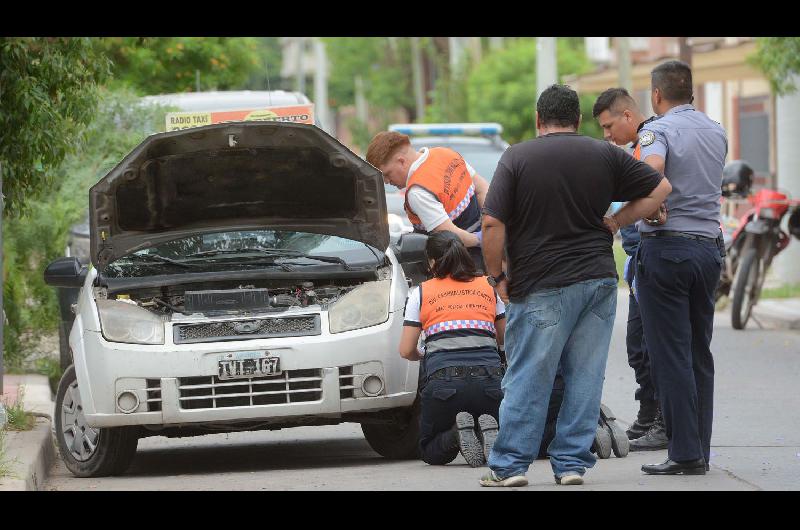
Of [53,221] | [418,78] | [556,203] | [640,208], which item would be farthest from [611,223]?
[418,78]

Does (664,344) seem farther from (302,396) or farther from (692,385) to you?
(302,396)

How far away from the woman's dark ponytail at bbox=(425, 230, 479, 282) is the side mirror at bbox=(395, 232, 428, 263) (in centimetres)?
51

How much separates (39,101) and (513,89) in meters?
30.9

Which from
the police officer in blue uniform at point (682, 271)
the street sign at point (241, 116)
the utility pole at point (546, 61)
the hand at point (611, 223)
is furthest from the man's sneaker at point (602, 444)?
the utility pole at point (546, 61)

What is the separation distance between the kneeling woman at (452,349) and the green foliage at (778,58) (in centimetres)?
820

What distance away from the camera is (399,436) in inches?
368

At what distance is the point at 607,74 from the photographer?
4075 cm

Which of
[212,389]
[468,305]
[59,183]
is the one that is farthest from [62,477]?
[59,183]

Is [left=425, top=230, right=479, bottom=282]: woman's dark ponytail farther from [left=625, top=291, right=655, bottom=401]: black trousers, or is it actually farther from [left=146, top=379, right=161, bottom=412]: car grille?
[left=146, top=379, right=161, bottom=412]: car grille

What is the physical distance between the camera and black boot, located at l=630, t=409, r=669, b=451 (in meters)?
9.15

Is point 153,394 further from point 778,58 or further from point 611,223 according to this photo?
point 778,58

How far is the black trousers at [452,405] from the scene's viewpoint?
8.55 m

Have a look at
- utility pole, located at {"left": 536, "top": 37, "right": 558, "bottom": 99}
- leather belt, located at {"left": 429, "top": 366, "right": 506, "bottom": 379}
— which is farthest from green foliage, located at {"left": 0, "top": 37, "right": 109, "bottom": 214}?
utility pole, located at {"left": 536, "top": 37, "right": 558, "bottom": 99}
